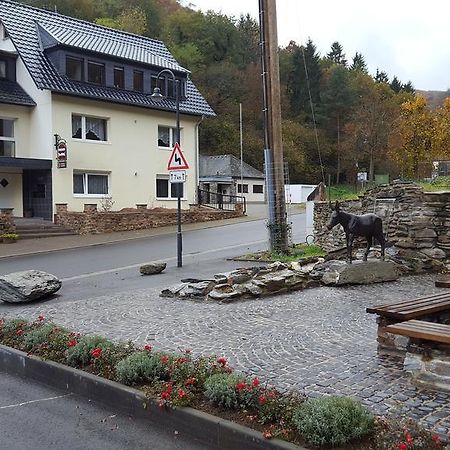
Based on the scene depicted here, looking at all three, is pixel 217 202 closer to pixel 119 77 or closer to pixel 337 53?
pixel 119 77

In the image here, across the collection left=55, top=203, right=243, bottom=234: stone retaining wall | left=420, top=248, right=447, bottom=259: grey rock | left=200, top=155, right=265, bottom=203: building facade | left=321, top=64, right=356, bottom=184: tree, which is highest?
left=321, top=64, right=356, bottom=184: tree

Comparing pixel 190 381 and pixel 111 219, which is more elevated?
pixel 111 219

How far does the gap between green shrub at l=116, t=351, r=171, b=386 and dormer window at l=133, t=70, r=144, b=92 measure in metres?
29.5

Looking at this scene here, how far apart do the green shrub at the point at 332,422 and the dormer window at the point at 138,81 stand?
31.1 metres

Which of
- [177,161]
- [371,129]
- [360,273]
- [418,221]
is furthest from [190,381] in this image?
[371,129]

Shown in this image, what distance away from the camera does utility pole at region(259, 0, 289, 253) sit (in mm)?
16453

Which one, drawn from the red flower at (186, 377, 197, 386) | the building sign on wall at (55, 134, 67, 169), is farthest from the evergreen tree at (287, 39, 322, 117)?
the red flower at (186, 377, 197, 386)

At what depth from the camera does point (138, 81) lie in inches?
1326

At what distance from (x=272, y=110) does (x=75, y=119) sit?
54.4 feet

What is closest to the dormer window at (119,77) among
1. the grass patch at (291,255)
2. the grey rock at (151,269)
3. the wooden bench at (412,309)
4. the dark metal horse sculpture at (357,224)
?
the grass patch at (291,255)

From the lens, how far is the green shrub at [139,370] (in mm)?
5438

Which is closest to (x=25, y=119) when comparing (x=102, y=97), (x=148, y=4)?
(x=102, y=97)

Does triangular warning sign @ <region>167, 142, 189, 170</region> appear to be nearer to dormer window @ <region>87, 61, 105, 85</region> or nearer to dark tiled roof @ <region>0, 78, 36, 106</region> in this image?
dark tiled roof @ <region>0, 78, 36, 106</region>

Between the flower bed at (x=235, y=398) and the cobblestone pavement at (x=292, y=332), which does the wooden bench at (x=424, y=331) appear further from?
the flower bed at (x=235, y=398)
